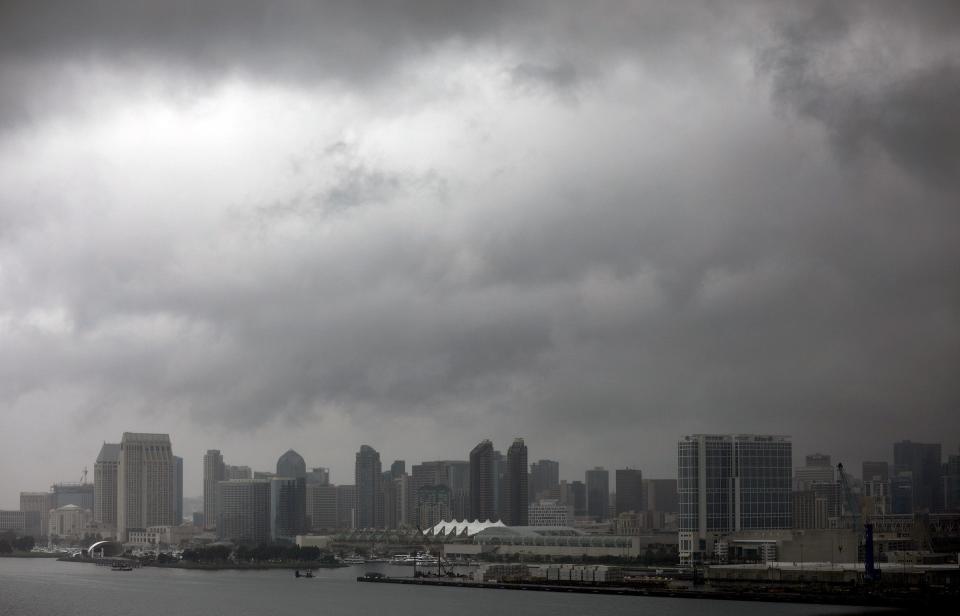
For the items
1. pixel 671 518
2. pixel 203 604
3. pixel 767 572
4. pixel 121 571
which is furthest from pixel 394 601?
pixel 671 518

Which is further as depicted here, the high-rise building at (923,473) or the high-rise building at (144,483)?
the high-rise building at (144,483)

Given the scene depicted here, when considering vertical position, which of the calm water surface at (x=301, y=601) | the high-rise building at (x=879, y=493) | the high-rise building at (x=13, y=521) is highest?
the high-rise building at (x=879, y=493)

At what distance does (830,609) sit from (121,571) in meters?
53.8

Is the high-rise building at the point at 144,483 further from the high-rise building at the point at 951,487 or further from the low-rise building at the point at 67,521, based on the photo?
the high-rise building at the point at 951,487

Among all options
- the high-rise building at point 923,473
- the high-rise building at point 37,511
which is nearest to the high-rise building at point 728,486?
the high-rise building at point 923,473

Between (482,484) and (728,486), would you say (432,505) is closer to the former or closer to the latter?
(482,484)

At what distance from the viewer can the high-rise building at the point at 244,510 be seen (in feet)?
445

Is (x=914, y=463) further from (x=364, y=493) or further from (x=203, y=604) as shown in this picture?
(x=364, y=493)

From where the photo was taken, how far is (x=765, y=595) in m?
51.2

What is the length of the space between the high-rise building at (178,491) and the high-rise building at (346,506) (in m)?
18.7

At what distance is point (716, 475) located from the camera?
79.1 metres

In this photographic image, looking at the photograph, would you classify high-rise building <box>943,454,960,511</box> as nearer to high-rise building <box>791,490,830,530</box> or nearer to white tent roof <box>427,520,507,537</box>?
high-rise building <box>791,490,830,530</box>

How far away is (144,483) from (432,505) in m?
32.1

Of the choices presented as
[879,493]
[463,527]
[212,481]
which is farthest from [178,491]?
[879,493]
